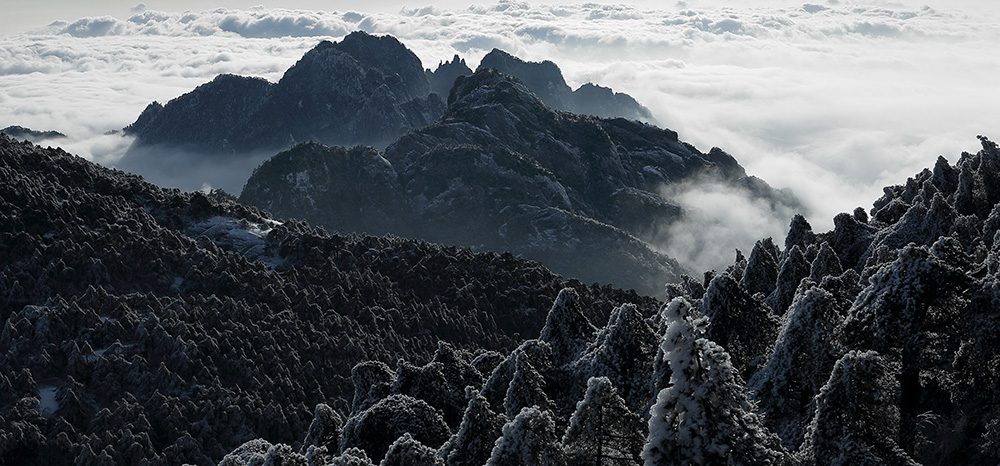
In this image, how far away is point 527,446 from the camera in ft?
96.2

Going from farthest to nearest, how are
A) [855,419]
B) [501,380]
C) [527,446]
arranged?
[501,380], [527,446], [855,419]

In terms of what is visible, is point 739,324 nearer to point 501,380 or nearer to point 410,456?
Result: point 501,380

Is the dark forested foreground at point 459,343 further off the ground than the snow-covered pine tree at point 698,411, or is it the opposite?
the snow-covered pine tree at point 698,411

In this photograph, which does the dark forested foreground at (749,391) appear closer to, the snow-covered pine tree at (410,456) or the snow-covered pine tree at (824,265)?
the snow-covered pine tree at (410,456)

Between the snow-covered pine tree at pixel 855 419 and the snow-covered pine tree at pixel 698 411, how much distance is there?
36.2 ft

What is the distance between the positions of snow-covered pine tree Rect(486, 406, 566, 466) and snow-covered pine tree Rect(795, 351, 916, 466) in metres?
9.32

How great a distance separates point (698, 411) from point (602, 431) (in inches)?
404

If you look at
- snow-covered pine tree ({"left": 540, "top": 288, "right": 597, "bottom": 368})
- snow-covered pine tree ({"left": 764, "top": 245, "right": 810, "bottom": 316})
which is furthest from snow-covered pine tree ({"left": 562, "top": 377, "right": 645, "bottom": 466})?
snow-covered pine tree ({"left": 764, "top": 245, "right": 810, "bottom": 316})

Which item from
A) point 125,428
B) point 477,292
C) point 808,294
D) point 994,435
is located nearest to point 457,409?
point 808,294

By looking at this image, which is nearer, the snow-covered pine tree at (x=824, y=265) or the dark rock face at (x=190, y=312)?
the snow-covered pine tree at (x=824, y=265)

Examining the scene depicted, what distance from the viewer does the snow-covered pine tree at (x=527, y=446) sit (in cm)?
2930

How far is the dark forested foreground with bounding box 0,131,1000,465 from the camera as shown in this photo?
2942 centimetres

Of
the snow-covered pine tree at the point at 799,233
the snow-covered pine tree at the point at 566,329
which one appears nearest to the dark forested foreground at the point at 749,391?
the snow-covered pine tree at the point at 566,329

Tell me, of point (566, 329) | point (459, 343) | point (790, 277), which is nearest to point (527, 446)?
point (566, 329)
